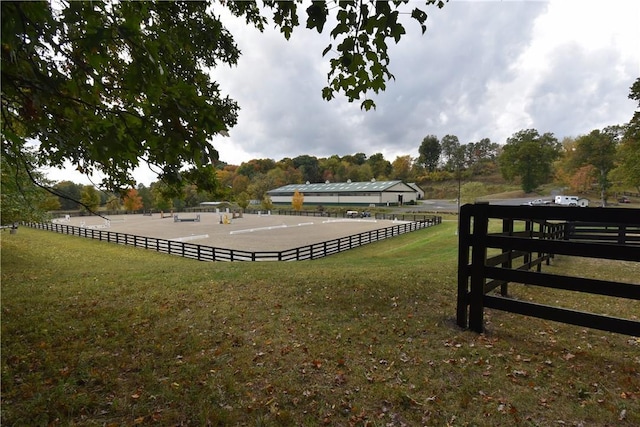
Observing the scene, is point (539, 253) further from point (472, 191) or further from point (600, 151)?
point (600, 151)

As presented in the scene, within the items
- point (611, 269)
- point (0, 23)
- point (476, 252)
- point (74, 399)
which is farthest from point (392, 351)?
point (611, 269)

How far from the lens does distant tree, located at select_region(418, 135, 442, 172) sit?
334 ft

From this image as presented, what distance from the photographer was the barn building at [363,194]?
6284 centimetres

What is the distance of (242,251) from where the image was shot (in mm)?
14969

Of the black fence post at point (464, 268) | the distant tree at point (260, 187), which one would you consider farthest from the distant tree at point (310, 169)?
the black fence post at point (464, 268)

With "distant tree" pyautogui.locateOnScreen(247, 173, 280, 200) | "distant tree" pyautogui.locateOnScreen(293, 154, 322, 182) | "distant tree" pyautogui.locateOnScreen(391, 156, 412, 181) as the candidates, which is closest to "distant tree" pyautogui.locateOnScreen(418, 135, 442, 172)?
"distant tree" pyautogui.locateOnScreen(391, 156, 412, 181)

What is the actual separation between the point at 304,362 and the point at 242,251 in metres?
11.7

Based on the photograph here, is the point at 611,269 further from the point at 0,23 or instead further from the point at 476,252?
the point at 0,23

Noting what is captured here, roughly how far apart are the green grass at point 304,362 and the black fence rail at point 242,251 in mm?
8706

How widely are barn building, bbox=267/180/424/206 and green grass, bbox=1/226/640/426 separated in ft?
187

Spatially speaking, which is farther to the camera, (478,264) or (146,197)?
(146,197)

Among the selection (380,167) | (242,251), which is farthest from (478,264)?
(380,167)

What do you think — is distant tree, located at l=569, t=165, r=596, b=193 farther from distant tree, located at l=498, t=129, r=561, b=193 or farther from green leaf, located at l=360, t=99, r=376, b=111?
green leaf, located at l=360, t=99, r=376, b=111

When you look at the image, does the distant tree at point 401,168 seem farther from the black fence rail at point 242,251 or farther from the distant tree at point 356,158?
the black fence rail at point 242,251
